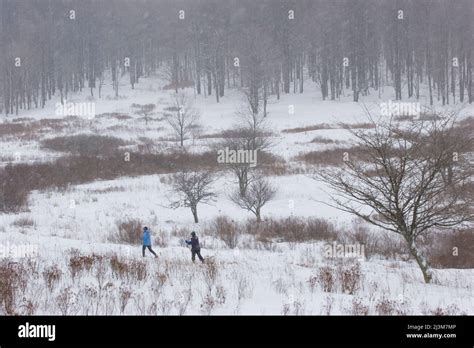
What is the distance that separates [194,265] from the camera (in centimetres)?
1051

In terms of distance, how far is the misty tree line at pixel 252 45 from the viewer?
53219mm

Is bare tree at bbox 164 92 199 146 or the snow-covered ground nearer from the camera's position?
the snow-covered ground

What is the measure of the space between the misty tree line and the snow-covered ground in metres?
19.9

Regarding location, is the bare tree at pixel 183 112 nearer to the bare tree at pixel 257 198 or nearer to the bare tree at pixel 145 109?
the bare tree at pixel 145 109

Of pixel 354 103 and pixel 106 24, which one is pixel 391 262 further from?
pixel 106 24

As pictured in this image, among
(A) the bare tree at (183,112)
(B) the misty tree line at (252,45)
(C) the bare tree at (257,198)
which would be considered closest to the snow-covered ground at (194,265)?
(C) the bare tree at (257,198)

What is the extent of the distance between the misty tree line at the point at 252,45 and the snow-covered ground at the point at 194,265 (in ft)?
65.1

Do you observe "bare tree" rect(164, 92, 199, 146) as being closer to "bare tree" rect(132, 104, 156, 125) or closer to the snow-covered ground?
"bare tree" rect(132, 104, 156, 125)

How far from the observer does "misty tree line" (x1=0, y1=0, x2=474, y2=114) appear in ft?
175

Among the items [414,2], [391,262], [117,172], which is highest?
[414,2]

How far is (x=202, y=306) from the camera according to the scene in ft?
21.9

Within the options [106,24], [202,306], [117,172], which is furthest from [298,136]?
[106,24]

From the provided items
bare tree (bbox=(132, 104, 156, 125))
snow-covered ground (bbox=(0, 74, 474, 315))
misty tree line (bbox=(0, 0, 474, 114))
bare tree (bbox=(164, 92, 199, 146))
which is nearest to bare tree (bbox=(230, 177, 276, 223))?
snow-covered ground (bbox=(0, 74, 474, 315))
